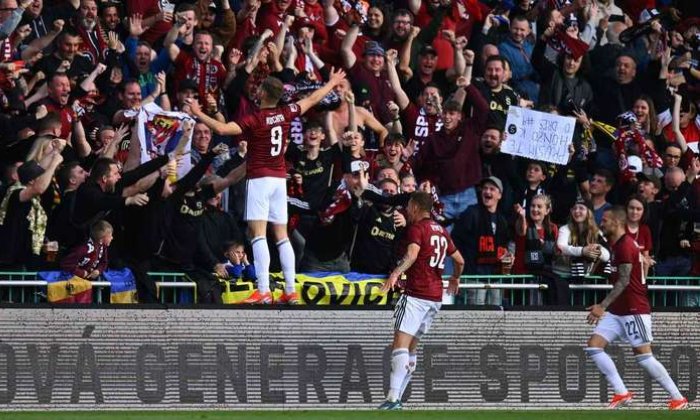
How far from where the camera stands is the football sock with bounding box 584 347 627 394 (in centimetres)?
1673

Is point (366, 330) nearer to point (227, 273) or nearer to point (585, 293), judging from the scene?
point (227, 273)

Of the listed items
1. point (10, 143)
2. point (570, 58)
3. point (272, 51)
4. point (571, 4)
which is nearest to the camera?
point (10, 143)

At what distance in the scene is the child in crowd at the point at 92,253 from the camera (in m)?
16.8

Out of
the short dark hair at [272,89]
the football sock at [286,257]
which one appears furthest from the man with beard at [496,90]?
the football sock at [286,257]

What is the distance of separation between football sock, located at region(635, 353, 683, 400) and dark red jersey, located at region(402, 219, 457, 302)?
7.06 ft

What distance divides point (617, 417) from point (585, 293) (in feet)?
10.1

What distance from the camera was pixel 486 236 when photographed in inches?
746

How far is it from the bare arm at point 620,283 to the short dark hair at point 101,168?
514cm

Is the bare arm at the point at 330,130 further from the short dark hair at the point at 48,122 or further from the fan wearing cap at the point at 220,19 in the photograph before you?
the short dark hair at the point at 48,122

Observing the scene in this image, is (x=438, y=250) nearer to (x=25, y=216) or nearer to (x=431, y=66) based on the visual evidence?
(x=25, y=216)

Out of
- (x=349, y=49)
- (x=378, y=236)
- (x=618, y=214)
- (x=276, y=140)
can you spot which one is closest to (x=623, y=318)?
(x=618, y=214)

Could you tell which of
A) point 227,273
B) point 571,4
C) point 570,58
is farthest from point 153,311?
point 571,4

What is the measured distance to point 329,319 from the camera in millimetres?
17375

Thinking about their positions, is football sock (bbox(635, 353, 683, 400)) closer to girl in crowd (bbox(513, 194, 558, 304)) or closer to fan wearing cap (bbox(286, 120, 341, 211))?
girl in crowd (bbox(513, 194, 558, 304))
